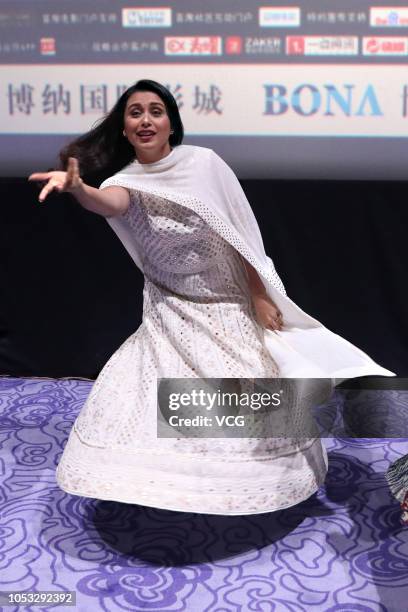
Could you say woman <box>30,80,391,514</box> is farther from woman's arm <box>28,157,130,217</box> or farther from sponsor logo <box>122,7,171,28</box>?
sponsor logo <box>122,7,171,28</box>

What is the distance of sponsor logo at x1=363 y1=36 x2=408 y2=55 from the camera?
2.45 meters

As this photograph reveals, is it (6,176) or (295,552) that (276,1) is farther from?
(295,552)

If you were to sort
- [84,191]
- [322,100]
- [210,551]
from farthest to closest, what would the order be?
[322,100] < [210,551] < [84,191]

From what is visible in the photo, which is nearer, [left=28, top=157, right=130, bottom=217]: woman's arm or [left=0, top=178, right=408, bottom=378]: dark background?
[left=28, top=157, right=130, bottom=217]: woman's arm

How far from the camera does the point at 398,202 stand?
2.70 m

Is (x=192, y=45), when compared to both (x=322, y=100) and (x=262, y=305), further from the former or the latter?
(x=262, y=305)

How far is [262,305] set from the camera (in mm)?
1893

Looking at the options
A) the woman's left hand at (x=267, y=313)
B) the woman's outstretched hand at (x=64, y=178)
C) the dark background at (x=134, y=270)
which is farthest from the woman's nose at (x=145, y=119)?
the dark background at (x=134, y=270)

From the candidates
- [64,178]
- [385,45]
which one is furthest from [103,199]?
[385,45]

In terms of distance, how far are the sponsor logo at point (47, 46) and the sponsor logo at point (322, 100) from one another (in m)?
0.85

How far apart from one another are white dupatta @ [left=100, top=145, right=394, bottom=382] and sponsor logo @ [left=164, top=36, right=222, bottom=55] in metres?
0.85

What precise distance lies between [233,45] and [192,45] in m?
0.16

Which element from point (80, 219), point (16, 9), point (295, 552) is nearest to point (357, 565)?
point (295, 552)

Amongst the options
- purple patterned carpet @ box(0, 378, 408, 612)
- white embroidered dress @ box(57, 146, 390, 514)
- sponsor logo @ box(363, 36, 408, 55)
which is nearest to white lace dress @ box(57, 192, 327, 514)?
white embroidered dress @ box(57, 146, 390, 514)
